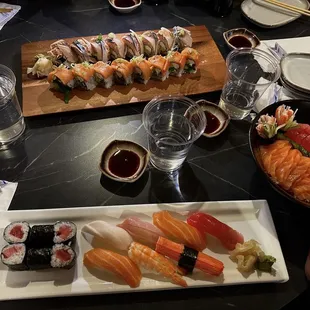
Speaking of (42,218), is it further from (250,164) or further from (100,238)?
(250,164)

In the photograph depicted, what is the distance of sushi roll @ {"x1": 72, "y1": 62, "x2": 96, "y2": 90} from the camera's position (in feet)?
5.99

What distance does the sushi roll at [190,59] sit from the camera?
1.98 m

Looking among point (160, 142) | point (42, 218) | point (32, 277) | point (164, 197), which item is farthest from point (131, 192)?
point (32, 277)

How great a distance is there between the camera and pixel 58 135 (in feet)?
5.84

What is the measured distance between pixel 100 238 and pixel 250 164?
2.61 ft

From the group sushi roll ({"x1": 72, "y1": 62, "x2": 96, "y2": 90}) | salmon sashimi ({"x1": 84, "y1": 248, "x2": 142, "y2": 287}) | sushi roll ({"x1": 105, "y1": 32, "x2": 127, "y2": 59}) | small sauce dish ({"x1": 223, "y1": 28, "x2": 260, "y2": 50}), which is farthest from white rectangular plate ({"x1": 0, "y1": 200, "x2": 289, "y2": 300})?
small sauce dish ({"x1": 223, "y1": 28, "x2": 260, "y2": 50})

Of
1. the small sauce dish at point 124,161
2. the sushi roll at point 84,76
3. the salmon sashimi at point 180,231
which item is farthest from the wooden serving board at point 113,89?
the salmon sashimi at point 180,231

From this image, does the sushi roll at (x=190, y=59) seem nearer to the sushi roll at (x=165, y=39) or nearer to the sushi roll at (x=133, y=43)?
the sushi roll at (x=165, y=39)

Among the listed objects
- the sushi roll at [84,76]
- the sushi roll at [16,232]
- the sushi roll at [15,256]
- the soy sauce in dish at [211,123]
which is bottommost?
the sushi roll at [15,256]

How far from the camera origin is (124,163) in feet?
5.32

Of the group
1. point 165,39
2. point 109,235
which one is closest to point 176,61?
point 165,39

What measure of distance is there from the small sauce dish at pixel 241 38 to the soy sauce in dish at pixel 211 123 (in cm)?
62

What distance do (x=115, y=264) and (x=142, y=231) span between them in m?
0.16

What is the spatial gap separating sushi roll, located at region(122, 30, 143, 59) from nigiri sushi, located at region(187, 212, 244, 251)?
3.45 feet
